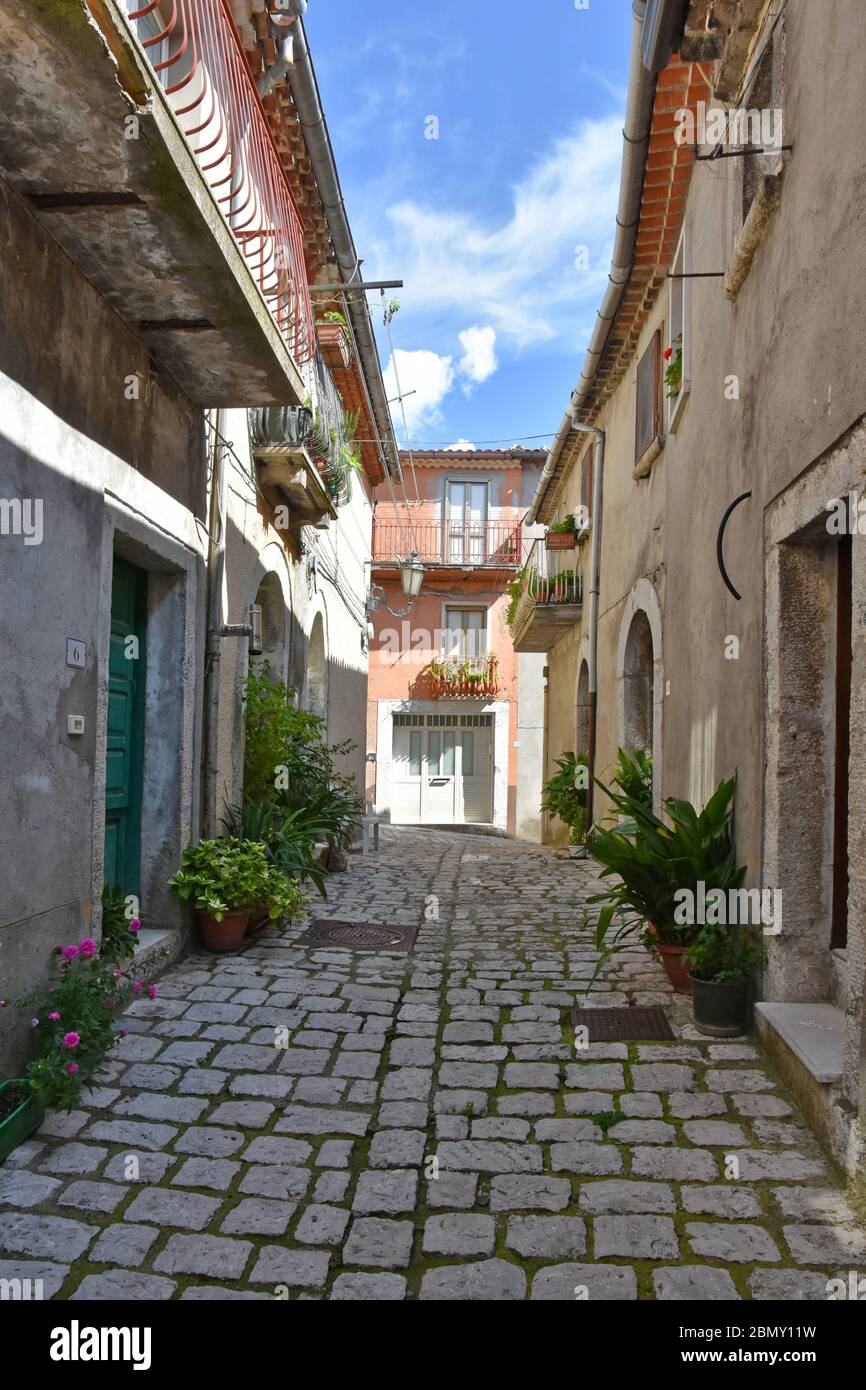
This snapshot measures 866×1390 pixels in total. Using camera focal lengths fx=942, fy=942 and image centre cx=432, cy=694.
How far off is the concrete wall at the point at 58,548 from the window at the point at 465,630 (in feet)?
57.8

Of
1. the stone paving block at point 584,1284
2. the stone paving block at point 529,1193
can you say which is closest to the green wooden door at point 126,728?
the stone paving block at point 529,1193

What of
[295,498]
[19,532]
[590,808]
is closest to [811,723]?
[19,532]

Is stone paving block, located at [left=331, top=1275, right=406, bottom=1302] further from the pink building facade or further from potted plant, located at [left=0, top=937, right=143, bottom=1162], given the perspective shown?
the pink building facade

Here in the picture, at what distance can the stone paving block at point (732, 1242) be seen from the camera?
8.93 feet

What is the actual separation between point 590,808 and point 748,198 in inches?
302

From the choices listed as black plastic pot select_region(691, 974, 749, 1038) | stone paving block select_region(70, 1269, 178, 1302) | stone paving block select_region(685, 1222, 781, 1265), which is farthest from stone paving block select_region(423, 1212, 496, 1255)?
black plastic pot select_region(691, 974, 749, 1038)

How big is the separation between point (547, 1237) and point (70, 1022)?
198cm

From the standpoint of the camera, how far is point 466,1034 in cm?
456

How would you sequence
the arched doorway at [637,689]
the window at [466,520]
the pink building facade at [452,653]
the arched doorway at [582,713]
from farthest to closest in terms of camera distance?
the window at [466,520], the pink building facade at [452,653], the arched doorway at [582,713], the arched doorway at [637,689]

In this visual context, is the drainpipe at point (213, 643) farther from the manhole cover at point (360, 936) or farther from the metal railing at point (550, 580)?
the metal railing at point (550, 580)

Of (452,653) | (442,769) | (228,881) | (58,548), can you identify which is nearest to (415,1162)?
(228,881)

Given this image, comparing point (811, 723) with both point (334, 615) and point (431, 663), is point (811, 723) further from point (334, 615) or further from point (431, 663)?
point (431, 663)

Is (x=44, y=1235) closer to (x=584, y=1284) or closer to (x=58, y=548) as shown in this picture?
(x=584, y=1284)
